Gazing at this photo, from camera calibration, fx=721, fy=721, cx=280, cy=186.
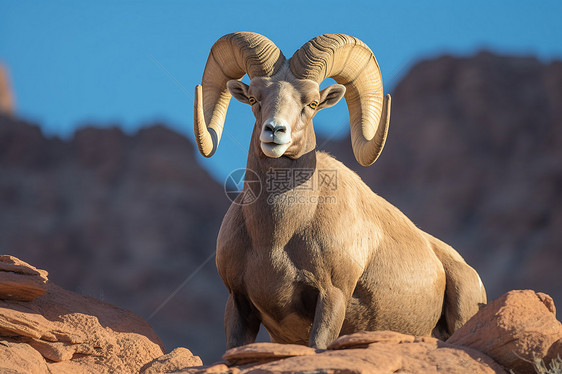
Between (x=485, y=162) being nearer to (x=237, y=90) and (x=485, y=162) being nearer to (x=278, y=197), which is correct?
(x=237, y=90)

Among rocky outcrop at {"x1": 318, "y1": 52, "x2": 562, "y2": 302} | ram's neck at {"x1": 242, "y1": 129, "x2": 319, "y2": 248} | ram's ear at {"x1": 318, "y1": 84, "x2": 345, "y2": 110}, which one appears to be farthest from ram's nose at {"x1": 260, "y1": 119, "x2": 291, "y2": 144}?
rocky outcrop at {"x1": 318, "y1": 52, "x2": 562, "y2": 302}

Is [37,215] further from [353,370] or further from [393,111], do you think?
[353,370]

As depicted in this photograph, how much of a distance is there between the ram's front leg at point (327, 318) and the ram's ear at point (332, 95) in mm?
2012

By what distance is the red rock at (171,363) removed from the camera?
618 centimetres

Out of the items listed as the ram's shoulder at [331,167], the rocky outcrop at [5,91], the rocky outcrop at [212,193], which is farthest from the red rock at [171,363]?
the rocky outcrop at [5,91]

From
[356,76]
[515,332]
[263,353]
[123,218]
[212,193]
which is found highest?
[356,76]

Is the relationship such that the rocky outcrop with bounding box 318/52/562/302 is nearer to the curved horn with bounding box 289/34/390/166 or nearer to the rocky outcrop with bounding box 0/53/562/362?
the rocky outcrop with bounding box 0/53/562/362

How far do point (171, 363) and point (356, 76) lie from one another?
150 inches

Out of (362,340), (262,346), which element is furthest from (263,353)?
(362,340)

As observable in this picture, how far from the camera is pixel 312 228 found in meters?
7.05

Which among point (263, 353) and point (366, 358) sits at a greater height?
point (366, 358)

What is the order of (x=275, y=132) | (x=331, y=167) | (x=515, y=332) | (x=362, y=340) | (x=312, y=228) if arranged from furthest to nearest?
(x=331, y=167)
(x=312, y=228)
(x=275, y=132)
(x=515, y=332)
(x=362, y=340)

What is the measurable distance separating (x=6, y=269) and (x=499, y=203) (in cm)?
4017

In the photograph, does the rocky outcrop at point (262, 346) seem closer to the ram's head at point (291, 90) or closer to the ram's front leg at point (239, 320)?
the ram's front leg at point (239, 320)
